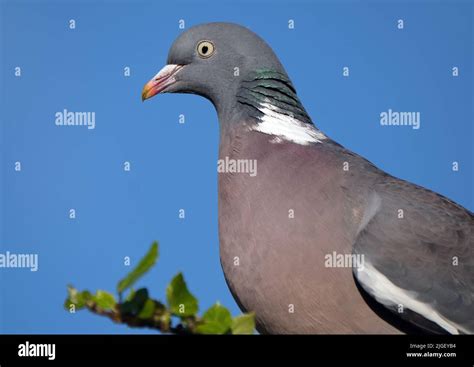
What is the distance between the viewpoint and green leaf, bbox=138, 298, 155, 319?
1.80 metres

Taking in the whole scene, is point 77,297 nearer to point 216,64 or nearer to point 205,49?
point 216,64

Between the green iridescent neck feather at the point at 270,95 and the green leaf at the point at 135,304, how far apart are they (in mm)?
3160

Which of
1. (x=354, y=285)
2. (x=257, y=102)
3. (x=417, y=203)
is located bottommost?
(x=354, y=285)

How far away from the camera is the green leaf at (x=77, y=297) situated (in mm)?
1814

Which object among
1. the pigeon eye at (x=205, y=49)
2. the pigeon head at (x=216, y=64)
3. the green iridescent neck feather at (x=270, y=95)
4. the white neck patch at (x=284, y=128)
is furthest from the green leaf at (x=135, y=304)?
the pigeon eye at (x=205, y=49)

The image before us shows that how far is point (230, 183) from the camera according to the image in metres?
4.49

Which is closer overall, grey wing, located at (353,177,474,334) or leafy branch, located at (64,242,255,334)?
leafy branch, located at (64,242,255,334)
